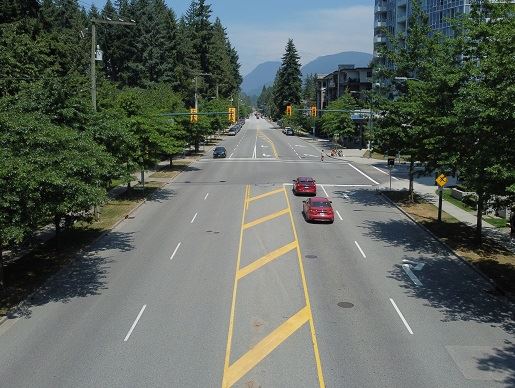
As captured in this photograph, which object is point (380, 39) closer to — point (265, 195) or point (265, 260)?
point (265, 195)

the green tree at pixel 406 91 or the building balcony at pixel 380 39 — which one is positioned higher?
the building balcony at pixel 380 39

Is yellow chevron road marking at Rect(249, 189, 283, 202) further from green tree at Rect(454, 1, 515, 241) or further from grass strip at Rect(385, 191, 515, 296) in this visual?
green tree at Rect(454, 1, 515, 241)

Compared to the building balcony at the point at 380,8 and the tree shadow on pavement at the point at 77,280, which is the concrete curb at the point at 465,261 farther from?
the building balcony at the point at 380,8

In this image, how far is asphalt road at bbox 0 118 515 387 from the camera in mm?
13531

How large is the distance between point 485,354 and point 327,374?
15.3 feet

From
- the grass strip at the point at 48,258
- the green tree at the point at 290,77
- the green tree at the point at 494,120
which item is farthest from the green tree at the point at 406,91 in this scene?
the green tree at the point at 290,77

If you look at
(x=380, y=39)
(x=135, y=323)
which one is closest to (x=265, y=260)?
(x=135, y=323)

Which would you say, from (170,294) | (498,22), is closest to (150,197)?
(170,294)

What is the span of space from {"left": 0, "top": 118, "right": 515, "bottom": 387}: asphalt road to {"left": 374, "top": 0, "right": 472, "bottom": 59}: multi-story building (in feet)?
126

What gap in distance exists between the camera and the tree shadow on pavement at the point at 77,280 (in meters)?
18.8

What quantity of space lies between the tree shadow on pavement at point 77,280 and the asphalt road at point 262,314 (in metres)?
0.08

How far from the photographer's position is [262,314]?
17359 mm

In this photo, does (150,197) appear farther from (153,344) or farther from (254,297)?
(153,344)

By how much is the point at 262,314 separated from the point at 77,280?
26.3 ft
